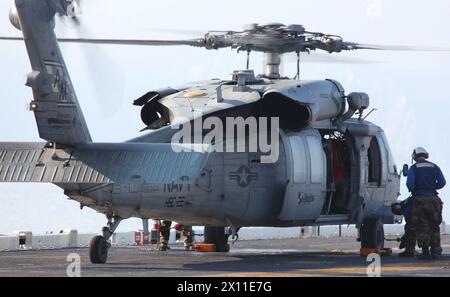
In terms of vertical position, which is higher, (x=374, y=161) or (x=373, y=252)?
(x=374, y=161)

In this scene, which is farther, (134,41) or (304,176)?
(304,176)

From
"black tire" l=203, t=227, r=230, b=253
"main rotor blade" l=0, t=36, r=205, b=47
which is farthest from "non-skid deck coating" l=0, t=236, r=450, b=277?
"main rotor blade" l=0, t=36, r=205, b=47

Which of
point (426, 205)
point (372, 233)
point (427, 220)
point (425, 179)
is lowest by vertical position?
point (372, 233)

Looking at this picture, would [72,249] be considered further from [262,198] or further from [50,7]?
[50,7]

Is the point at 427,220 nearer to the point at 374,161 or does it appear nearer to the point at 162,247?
the point at 374,161

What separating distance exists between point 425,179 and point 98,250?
7880 millimetres

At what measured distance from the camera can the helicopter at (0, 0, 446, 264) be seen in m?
23.2

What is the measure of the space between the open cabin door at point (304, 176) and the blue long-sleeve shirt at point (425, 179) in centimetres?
244

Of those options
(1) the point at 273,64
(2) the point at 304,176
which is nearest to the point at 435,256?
(2) the point at 304,176

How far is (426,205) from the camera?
26.1 m

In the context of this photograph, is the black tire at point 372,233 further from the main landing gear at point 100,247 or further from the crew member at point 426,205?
the main landing gear at point 100,247

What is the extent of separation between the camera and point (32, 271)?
21906 millimetres

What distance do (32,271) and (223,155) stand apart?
5740 millimetres
